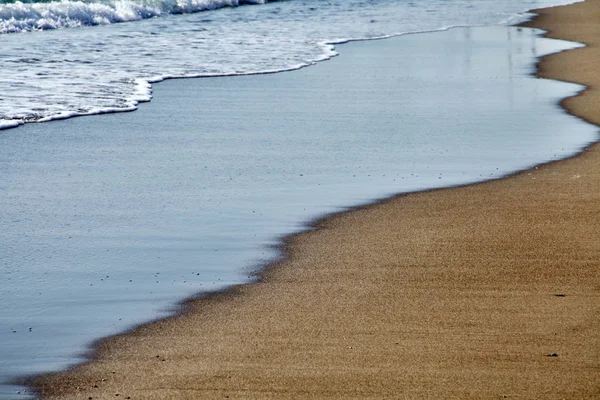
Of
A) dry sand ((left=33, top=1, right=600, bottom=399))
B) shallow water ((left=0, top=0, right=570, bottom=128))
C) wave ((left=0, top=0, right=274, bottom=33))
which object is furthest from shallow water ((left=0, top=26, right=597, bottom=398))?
wave ((left=0, top=0, right=274, bottom=33))

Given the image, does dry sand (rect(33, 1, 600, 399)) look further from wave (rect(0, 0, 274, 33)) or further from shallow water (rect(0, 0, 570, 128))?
wave (rect(0, 0, 274, 33))

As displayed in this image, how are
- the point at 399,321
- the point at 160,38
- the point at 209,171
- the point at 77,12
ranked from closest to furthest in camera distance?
the point at 399,321, the point at 209,171, the point at 160,38, the point at 77,12

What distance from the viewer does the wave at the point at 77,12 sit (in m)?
22.8

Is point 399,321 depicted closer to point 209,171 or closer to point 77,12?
point 209,171

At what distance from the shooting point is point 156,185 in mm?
7148

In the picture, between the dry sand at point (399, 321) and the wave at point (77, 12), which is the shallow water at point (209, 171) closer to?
the dry sand at point (399, 321)

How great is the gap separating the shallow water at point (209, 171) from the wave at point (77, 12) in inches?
446

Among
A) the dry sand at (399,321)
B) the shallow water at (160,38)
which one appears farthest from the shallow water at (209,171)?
the shallow water at (160,38)

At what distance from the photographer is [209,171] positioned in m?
7.59

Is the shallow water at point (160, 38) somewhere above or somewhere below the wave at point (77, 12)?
below

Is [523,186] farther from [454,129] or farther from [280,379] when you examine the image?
[280,379]

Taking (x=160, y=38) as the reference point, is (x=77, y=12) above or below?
above

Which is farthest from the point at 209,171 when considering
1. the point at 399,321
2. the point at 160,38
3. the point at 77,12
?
the point at 77,12

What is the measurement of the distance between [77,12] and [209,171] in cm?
1840
